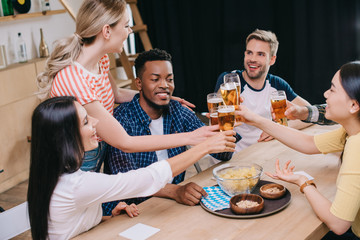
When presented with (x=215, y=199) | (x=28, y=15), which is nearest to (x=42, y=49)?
(x=28, y=15)

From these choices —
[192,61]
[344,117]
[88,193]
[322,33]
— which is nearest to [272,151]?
[344,117]

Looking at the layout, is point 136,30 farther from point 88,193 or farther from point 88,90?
point 88,193

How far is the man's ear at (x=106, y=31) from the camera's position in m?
2.14

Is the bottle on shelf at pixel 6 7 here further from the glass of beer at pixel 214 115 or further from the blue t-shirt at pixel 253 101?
the glass of beer at pixel 214 115

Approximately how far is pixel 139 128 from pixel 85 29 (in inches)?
22.8

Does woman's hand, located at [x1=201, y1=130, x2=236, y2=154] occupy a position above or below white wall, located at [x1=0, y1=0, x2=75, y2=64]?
below

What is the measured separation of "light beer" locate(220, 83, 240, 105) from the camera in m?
2.10

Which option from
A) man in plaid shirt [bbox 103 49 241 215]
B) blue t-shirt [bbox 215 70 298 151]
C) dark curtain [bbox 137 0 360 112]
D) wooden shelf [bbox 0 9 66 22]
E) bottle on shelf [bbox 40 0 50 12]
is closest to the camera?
man in plaid shirt [bbox 103 49 241 215]

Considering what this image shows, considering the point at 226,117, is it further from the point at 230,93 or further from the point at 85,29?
the point at 85,29

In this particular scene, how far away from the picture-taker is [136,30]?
205 inches

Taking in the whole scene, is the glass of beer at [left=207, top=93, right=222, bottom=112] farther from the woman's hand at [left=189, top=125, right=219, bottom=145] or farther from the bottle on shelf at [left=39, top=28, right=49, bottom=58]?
the bottle on shelf at [left=39, top=28, right=49, bottom=58]

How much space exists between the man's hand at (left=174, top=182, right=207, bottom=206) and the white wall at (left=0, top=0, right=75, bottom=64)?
3171 millimetres

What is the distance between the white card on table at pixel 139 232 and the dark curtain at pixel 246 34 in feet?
11.6

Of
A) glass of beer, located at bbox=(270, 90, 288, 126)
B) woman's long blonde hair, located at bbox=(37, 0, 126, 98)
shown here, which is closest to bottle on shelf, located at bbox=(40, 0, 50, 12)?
woman's long blonde hair, located at bbox=(37, 0, 126, 98)
